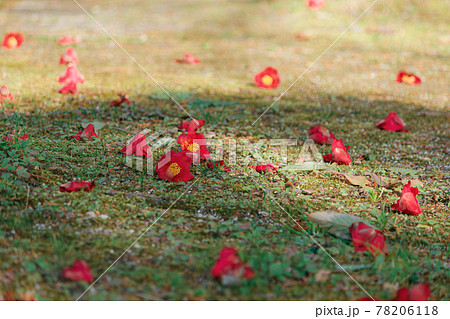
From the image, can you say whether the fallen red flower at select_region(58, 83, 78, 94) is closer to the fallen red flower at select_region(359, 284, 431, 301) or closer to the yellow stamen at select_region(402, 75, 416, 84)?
the fallen red flower at select_region(359, 284, 431, 301)

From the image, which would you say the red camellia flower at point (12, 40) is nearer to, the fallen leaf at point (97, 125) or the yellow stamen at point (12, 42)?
the yellow stamen at point (12, 42)

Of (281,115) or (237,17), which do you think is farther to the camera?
(237,17)

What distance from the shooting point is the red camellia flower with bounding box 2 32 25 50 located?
5.92 meters

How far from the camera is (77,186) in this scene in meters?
2.66

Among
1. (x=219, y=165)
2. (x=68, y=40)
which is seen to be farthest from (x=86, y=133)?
(x=68, y=40)

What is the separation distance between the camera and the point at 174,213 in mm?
2617

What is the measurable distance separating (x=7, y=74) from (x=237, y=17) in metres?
5.38

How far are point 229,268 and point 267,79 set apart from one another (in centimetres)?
348

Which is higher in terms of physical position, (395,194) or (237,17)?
(237,17)

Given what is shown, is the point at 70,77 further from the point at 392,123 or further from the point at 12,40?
the point at 392,123

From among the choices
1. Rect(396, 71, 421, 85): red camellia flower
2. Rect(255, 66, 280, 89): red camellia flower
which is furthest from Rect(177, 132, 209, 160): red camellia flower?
Rect(396, 71, 421, 85): red camellia flower

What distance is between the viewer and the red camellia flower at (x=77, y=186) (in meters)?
2.63
